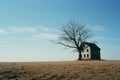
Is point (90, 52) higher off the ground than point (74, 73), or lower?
higher

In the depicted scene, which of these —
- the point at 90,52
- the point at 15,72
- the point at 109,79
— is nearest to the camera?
the point at 109,79

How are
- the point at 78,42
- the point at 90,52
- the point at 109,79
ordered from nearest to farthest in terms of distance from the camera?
the point at 109,79 < the point at 78,42 < the point at 90,52

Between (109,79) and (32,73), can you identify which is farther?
(32,73)

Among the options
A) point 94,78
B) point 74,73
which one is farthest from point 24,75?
point 94,78

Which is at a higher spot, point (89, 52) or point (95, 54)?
point (89, 52)

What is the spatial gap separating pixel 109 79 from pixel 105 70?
12.9 ft

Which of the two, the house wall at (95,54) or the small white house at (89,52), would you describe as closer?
the small white house at (89,52)

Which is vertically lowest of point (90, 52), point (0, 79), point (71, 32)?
point (0, 79)

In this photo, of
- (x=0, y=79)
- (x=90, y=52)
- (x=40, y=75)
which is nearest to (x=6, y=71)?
(x=0, y=79)

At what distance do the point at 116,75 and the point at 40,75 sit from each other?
25.0ft

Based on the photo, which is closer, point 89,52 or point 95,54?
point 89,52

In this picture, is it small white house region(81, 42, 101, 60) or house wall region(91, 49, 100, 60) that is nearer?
small white house region(81, 42, 101, 60)

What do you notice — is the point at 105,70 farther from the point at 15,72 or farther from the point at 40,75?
the point at 15,72

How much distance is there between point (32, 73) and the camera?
24.6m
